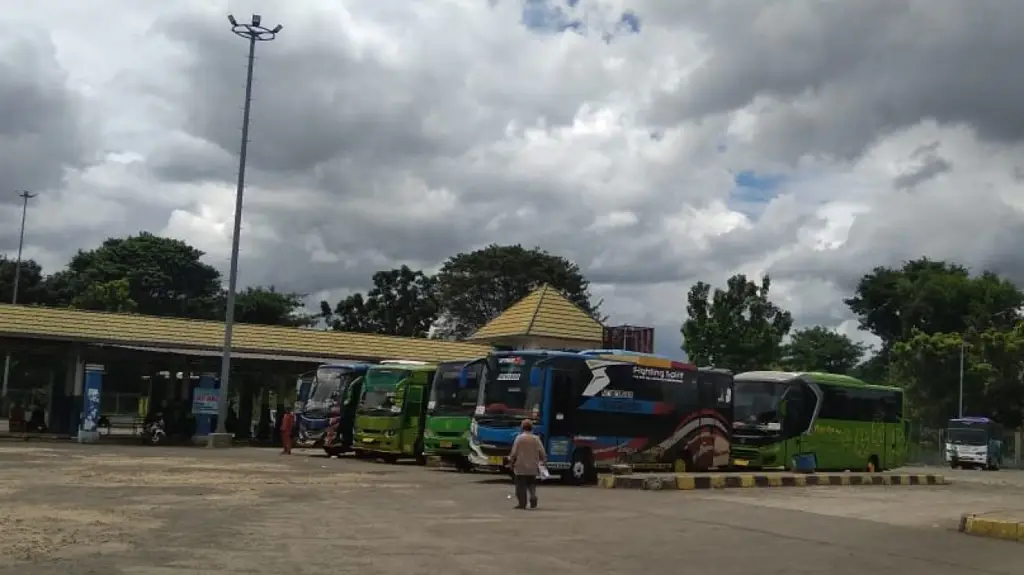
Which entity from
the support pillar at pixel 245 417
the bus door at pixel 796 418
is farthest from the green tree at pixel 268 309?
the bus door at pixel 796 418

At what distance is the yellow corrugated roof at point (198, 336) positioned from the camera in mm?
33781

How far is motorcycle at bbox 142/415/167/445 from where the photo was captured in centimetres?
3544

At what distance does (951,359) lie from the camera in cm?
5838

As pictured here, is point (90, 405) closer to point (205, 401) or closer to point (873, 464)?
point (205, 401)

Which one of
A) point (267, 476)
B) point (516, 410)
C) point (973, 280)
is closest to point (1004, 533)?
point (516, 410)

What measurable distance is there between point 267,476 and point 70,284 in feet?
193

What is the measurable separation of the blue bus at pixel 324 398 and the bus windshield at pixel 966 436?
30.9m

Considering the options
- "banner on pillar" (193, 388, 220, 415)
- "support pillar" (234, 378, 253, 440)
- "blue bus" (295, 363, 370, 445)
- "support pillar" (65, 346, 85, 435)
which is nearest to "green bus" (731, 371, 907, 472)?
"blue bus" (295, 363, 370, 445)

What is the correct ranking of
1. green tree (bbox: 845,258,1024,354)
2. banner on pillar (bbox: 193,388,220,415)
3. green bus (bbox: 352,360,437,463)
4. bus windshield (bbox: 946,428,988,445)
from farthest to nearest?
1. green tree (bbox: 845,258,1024,354)
2. bus windshield (bbox: 946,428,988,445)
3. banner on pillar (bbox: 193,388,220,415)
4. green bus (bbox: 352,360,437,463)

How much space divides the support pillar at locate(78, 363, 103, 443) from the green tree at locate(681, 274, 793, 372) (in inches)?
1056

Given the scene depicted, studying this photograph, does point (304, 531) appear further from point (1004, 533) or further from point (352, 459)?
point (352, 459)

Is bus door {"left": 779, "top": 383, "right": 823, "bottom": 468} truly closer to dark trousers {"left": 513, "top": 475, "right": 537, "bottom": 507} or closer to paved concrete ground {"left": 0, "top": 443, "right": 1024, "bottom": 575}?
paved concrete ground {"left": 0, "top": 443, "right": 1024, "bottom": 575}

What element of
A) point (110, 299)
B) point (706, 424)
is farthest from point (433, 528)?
point (110, 299)

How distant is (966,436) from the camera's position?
48125 mm
